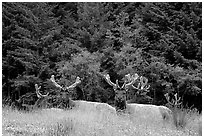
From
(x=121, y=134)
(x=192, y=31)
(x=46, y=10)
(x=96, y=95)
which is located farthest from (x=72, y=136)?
(x=46, y=10)

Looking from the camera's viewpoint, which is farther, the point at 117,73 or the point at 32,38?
the point at 32,38

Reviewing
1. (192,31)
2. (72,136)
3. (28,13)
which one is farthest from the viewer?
(28,13)

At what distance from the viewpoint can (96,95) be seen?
51.1ft

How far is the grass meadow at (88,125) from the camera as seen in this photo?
7477 millimetres

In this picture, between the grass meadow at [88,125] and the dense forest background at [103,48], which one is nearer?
the grass meadow at [88,125]

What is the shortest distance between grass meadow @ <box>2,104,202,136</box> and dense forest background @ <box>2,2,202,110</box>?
581 cm

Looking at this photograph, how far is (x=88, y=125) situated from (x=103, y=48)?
8898 mm

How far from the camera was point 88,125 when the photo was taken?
8.03m

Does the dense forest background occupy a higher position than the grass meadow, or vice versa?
the dense forest background

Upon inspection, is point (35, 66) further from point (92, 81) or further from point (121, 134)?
point (121, 134)

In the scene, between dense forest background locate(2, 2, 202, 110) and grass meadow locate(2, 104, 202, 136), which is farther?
dense forest background locate(2, 2, 202, 110)

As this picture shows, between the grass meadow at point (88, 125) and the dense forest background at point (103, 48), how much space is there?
19.1 feet

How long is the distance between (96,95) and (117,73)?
4.22 feet

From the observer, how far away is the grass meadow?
7.48 metres
